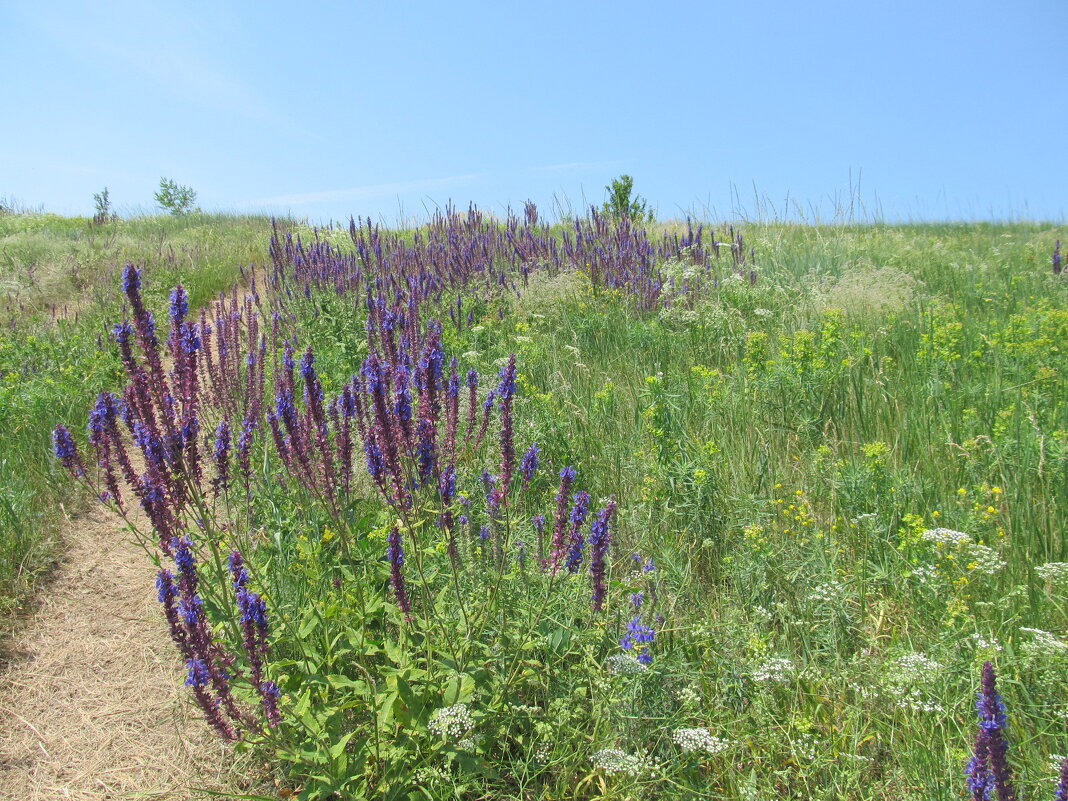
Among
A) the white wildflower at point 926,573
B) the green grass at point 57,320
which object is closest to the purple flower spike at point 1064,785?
the white wildflower at point 926,573

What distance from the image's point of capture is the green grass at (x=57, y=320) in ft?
14.2

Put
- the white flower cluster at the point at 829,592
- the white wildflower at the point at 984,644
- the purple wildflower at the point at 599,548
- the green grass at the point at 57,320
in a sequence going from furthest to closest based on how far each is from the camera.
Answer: the green grass at the point at 57,320, the white flower cluster at the point at 829,592, the purple wildflower at the point at 599,548, the white wildflower at the point at 984,644

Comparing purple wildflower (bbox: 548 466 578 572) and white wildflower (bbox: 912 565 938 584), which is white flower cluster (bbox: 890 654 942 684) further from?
purple wildflower (bbox: 548 466 578 572)

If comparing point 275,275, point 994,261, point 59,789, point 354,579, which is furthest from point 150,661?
point 994,261

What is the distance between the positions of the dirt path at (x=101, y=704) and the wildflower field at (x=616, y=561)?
0.83ft

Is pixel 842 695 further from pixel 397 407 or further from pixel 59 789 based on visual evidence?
pixel 59 789

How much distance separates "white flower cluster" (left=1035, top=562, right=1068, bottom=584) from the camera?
2566 millimetres

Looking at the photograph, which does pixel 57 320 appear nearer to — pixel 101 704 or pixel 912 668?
pixel 101 704

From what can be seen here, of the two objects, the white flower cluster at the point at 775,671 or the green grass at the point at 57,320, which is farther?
the green grass at the point at 57,320

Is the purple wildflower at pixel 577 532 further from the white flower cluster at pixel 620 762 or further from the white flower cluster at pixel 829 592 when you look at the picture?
the white flower cluster at pixel 829 592

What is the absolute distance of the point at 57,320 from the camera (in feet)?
28.4

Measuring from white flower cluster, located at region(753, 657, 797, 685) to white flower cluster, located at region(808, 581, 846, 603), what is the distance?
1.27 feet

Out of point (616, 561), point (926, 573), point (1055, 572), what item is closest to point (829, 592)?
point (926, 573)

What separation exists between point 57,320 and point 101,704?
7.37 meters
